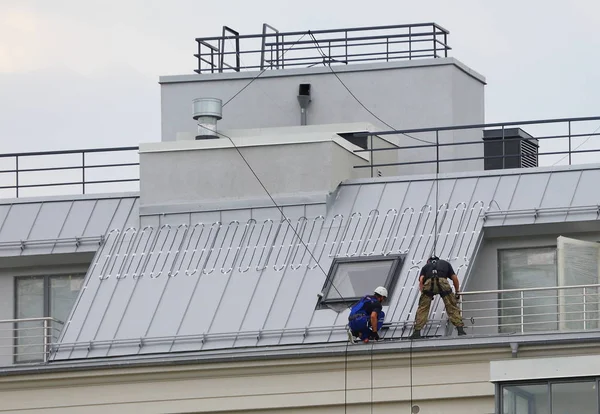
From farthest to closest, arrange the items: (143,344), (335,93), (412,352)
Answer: (335,93) → (143,344) → (412,352)

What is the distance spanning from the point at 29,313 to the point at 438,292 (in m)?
9.35

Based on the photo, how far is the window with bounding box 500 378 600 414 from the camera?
35469mm

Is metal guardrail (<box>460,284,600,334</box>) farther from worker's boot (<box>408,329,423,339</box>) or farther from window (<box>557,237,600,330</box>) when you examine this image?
worker's boot (<box>408,329,423,339</box>)

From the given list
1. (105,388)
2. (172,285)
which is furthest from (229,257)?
(105,388)

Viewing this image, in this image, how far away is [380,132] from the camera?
44594mm

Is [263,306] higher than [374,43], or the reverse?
[374,43]

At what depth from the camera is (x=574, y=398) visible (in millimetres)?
35625

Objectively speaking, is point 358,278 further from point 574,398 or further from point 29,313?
point 29,313

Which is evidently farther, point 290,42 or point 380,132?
point 290,42

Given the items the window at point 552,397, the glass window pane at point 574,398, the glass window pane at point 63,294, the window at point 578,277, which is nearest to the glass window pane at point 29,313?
the glass window pane at point 63,294

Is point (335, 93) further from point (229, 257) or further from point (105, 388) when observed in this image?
point (105, 388)

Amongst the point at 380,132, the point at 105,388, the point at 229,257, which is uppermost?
the point at 380,132

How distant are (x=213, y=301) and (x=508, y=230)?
557 cm

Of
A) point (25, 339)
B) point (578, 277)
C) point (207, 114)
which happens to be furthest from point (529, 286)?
point (25, 339)
